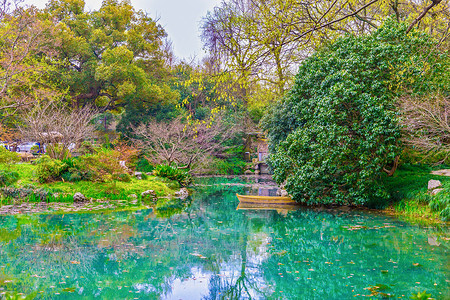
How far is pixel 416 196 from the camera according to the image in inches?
427

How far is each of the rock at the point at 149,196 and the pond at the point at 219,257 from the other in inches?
119

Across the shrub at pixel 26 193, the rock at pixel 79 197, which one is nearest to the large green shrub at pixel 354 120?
the rock at pixel 79 197

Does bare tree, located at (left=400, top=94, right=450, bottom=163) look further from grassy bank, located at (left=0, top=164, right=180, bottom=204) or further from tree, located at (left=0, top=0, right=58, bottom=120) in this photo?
tree, located at (left=0, top=0, right=58, bottom=120)

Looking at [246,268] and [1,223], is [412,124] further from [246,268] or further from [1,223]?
[1,223]

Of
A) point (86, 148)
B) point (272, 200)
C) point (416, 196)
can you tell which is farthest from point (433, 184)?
point (86, 148)

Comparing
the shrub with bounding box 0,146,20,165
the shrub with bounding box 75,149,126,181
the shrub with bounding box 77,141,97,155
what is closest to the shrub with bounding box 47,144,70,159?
the shrub with bounding box 0,146,20,165

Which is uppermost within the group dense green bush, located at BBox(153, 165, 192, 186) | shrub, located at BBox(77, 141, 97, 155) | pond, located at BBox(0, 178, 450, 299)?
shrub, located at BBox(77, 141, 97, 155)

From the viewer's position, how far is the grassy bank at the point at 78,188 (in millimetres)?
12141

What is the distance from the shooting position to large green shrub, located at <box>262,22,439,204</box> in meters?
Result: 11.0

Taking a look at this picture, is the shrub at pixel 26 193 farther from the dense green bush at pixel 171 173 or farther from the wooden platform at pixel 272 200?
the wooden platform at pixel 272 200

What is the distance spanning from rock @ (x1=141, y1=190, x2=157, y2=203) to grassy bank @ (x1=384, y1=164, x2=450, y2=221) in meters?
7.85

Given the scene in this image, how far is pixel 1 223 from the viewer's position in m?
9.05

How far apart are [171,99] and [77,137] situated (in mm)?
10738

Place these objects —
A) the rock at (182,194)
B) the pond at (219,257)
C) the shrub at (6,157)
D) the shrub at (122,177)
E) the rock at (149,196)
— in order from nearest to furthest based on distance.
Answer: the pond at (219,257) < the shrub at (6,157) < the rock at (149,196) < the shrub at (122,177) < the rock at (182,194)
